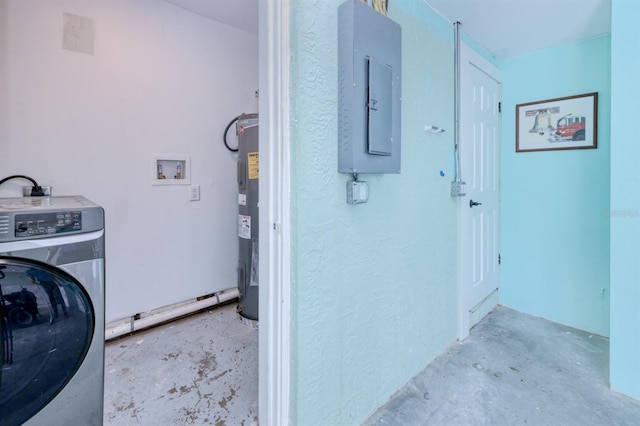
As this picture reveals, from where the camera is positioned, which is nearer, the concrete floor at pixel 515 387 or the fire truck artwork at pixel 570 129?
the concrete floor at pixel 515 387

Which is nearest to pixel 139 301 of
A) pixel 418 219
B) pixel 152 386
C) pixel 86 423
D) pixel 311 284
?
pixel 152 386

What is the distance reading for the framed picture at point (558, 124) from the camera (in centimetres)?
229

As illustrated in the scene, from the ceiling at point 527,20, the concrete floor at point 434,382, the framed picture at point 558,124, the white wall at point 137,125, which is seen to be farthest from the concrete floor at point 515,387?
the ceiling at point 527,20

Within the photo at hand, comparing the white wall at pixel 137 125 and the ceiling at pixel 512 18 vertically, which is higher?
the ceiling at pixel 512 18

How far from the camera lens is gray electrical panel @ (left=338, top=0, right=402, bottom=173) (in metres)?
1.22

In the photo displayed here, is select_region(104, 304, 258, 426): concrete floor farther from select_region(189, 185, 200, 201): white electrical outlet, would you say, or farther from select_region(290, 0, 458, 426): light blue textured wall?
select_region(189, 185, 200, 201): white electrical outlet

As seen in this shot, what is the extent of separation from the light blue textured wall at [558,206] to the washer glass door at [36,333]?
2983 millimetres

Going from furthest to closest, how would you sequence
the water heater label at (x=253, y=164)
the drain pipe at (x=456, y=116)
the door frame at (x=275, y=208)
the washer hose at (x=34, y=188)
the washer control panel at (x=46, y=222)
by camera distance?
the water heater label at (x=253, y=164) → the drain pipe at (x=456, y=116) → the washer hose at (x=34, y=188) → the door frame at (x=275, y=208) → the washer control panel at (x=46, y=222)

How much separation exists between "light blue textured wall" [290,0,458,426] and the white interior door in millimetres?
184

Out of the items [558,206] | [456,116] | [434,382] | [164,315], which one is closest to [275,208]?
[434,382]

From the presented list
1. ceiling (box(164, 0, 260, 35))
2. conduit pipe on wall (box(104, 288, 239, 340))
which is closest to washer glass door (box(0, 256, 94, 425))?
conduit pipe on wall (box(104, 288, 239, 340))

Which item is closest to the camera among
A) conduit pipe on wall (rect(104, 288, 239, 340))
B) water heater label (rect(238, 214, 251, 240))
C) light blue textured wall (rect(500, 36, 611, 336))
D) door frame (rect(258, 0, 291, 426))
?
door frame (rect(258, 0, 291, 426))

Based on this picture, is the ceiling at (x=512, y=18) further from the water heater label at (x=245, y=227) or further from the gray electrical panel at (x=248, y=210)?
the water heater label at (x=245, y=227)

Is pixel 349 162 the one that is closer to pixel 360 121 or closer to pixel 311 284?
pixel 360 121
